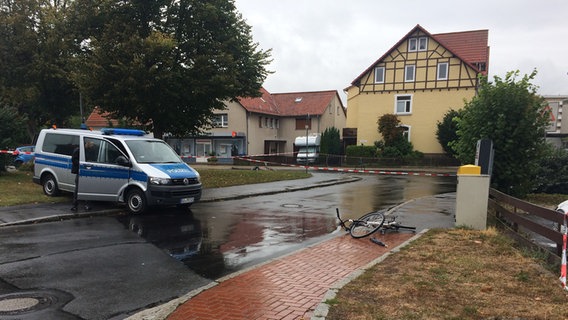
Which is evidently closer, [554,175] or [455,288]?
[455,288]

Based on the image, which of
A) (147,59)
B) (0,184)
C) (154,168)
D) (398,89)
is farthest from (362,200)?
(398,89)

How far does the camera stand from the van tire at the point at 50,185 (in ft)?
39.5

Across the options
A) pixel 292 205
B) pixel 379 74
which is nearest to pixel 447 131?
pixel 379 74

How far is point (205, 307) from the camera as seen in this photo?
4.45 meters

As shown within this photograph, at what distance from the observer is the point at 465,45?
41.3 meters

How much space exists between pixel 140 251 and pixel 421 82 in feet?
124

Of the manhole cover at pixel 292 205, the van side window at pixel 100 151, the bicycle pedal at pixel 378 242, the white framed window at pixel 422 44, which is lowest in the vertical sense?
the manhole cover at pixel 292 205

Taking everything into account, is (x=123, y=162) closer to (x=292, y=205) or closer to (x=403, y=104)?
(x=292, y=205)

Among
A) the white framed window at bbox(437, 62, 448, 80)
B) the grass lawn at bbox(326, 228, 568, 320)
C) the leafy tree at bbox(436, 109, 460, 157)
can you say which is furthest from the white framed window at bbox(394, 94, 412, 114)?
the grass lawn at bbox(326, 228, 568, 320)

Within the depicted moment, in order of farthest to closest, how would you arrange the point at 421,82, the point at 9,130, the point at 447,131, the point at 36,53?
the point at 421,82, the point at 447,131, the point at 36,53, the point at 9,130

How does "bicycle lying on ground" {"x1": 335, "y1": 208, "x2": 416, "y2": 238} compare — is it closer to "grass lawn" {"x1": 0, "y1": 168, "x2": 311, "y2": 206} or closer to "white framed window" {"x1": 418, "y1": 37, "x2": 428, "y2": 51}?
"grass lawn" {"x1": 0, "y1": 168, "x2": 311, "y2": 206}

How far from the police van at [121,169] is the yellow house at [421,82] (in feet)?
110

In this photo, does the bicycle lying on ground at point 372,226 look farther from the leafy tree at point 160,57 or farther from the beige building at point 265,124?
the beige building at point 265,124

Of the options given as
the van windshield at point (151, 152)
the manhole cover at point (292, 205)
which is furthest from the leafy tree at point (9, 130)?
the manhole cover at point (292, 205)
